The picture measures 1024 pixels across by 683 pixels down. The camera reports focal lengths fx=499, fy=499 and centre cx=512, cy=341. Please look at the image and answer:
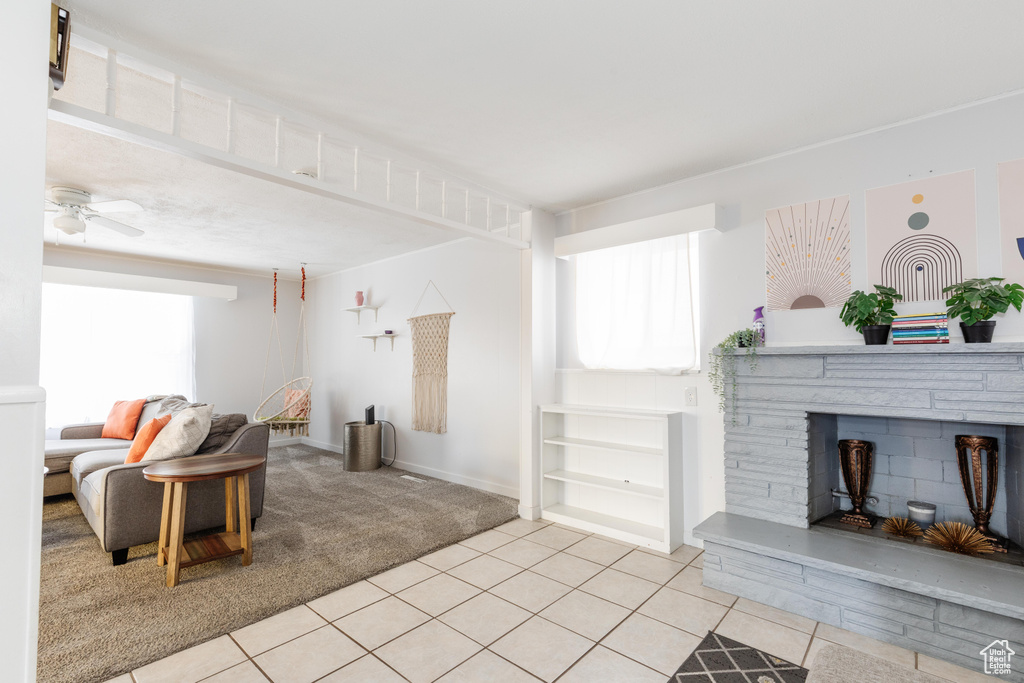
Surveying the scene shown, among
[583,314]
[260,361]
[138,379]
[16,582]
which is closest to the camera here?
[16,582]

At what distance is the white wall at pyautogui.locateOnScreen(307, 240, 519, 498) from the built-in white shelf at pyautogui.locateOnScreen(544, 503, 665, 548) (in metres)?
0.75

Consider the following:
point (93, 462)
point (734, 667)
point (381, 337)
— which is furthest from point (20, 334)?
point (381, 337)

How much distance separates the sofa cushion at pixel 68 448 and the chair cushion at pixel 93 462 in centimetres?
7

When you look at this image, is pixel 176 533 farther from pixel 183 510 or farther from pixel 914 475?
pixel 914 475

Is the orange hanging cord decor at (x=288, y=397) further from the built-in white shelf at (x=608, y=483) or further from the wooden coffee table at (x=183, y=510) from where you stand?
the built-in white shelf at (x=608, y=483)

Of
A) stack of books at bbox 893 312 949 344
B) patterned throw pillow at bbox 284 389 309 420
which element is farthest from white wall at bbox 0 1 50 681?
patterned throw pillow at bbox 284 389 309 420

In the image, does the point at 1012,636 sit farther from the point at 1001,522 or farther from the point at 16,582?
the point at 16,582

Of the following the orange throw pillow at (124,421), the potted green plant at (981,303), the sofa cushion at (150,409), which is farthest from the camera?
the orange throw pillow at (124,421)

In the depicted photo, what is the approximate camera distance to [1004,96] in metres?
2.42

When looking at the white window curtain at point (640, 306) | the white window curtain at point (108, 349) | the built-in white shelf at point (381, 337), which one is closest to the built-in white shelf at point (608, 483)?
the white window curtain at point (640, 306)

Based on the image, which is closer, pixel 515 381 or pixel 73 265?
pixel 515 381

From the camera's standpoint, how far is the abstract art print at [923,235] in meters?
2.50

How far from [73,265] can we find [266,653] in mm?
5562

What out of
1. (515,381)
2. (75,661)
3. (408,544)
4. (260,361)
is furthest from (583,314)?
(260,361)
